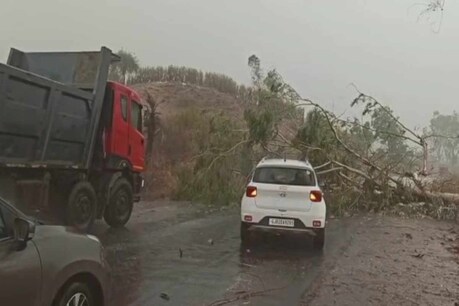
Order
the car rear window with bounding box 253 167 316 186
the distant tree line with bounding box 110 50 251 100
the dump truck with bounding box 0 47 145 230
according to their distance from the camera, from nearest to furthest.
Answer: the dump truck with bounding box 0 47 145 230, the car rear window with bounding box 253 167 316 186, the distant tree line with bounding box 110 50 251 100

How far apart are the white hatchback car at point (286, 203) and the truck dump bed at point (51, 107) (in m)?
3.61

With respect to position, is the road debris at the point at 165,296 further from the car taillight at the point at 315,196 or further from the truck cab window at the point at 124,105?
the truck cab window at the point at 124,105

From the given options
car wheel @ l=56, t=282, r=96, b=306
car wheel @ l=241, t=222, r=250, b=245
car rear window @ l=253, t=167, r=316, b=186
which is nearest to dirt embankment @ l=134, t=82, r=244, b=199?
car wheel @ l=241, t=222, r=250, b=245

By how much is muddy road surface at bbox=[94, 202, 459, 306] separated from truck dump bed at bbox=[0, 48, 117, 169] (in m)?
2.05

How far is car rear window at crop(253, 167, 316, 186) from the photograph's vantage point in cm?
1059

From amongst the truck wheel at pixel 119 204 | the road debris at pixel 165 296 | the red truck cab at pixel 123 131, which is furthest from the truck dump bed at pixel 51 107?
the road debris at pixel 165 296

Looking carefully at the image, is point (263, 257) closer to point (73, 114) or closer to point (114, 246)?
point (114, 246)

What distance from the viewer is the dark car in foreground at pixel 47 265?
385cm

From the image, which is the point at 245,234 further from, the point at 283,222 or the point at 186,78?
the point at 186,78

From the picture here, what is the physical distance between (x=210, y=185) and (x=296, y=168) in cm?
844

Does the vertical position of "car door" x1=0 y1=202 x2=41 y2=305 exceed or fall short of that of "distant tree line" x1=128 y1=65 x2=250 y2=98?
it falls short

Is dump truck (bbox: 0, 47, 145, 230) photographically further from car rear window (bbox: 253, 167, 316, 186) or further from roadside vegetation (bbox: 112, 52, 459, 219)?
roadside vegetation (bbox: 112, 52, 459, 219)

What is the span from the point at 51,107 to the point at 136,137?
11.2 ft

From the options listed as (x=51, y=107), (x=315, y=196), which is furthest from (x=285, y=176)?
(x=51, y=107)
